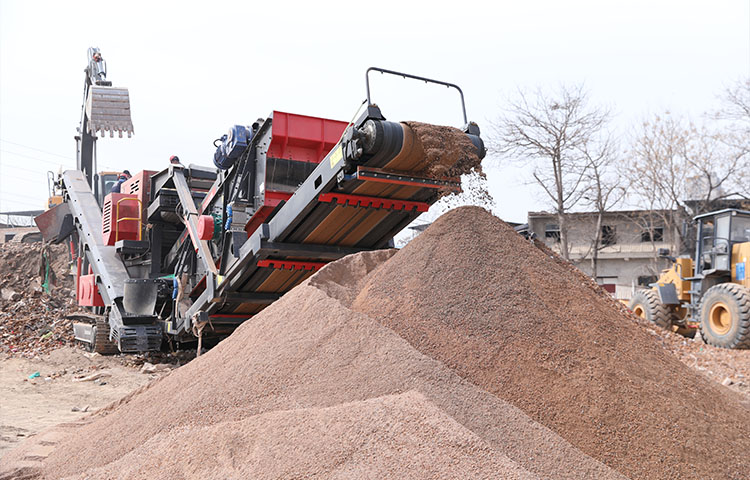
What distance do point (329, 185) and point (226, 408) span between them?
2.54 metres

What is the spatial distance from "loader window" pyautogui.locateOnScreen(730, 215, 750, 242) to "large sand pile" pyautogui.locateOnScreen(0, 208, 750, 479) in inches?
345

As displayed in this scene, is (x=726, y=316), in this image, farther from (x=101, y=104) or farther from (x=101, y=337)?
(x=101, y=104)

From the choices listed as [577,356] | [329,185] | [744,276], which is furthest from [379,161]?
[744,276]

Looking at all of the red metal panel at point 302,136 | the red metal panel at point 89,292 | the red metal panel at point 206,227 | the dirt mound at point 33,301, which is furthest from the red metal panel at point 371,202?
the dirt mound at point 33,301

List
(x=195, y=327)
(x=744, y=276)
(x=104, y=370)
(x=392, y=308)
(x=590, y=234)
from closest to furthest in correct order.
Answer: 1. (x=392, y=308)
2. (x=195, y=327)
3. (x=104, y=370)
4. (x=744, y=276)
5. (x=590, y=234)

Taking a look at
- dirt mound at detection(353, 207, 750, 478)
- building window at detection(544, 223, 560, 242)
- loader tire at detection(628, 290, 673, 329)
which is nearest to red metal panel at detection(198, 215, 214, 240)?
dirt mound at detection(353, 207, 750, 478)

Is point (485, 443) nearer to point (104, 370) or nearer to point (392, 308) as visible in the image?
point (392, 308)

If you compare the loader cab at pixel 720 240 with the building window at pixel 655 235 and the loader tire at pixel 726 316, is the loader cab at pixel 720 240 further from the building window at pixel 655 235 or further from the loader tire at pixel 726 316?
the building window at pixel 655 235

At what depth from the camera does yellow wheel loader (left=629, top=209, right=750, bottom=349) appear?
34.1ft

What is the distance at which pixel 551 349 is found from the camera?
354cm

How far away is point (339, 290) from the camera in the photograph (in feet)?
14.4

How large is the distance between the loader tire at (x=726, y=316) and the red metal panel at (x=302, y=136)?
7445 millimetres

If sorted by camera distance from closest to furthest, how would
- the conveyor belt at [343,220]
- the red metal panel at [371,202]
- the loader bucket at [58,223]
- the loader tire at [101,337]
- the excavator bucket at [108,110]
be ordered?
the conveyor belt at [343,220] → the red metal panel at [371,202] → the loader tire at [101,337] → the excavator bucket at [108,110] → the loader bucket at [58,223]

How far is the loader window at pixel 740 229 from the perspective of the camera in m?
11.7
